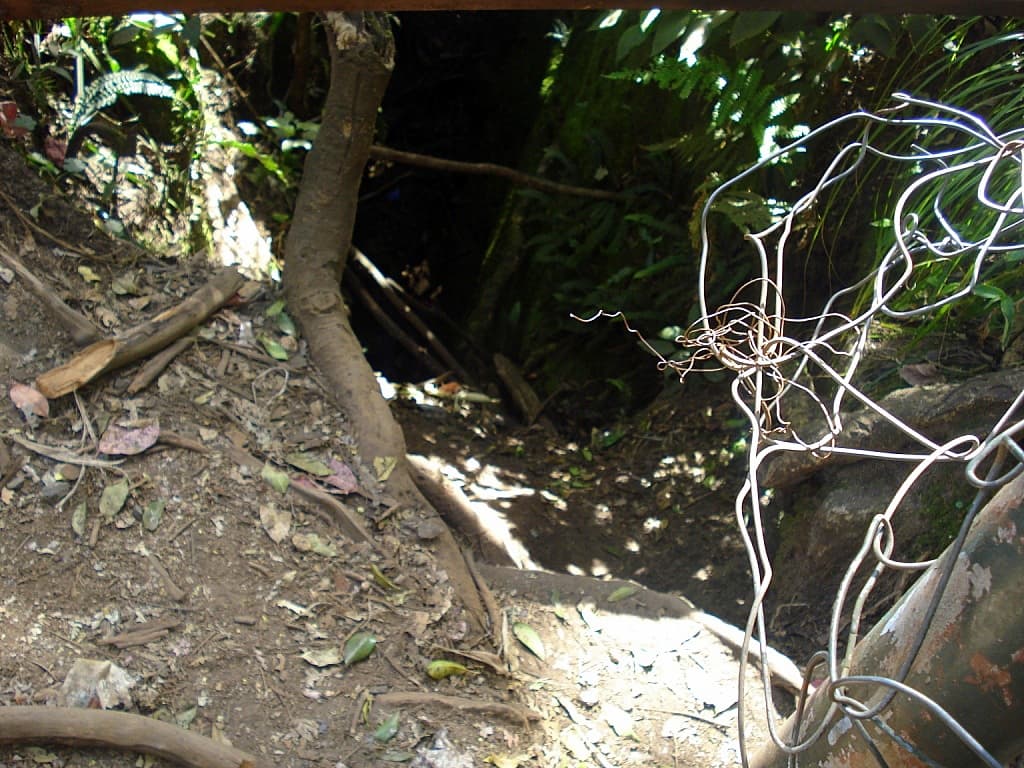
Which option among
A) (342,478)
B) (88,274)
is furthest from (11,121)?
(342,478)

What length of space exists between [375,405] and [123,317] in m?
0.94

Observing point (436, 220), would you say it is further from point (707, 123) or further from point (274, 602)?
point (274, 602)

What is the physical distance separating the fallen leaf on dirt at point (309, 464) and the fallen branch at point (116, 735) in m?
1.04

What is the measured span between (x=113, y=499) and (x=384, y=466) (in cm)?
91

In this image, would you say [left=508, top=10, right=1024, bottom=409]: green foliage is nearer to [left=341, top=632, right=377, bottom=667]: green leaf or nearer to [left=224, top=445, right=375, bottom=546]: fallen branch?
[left=224, top=445, right=375, bottom=546]: fallen branch

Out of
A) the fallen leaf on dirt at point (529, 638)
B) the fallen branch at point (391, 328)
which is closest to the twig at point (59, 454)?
the fallen leaf on dirt at point (529, 638)

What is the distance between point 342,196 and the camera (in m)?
3.69

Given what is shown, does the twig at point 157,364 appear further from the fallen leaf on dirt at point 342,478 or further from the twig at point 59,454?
the fallen leaf on dirt at point 342,478

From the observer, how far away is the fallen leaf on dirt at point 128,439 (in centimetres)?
280

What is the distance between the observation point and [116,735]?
211 centimetres

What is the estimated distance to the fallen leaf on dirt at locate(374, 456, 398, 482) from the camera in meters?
3.17

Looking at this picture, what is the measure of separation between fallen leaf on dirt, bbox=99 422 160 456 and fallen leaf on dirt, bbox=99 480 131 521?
0.11m

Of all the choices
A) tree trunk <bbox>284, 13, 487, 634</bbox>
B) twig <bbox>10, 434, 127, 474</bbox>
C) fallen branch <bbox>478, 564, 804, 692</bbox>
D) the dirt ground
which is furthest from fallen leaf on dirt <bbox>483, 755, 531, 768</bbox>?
twig <bbox>10, 434, 127, 474</bbox>

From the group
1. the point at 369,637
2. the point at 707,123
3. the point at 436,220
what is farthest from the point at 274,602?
the point at 436,220
